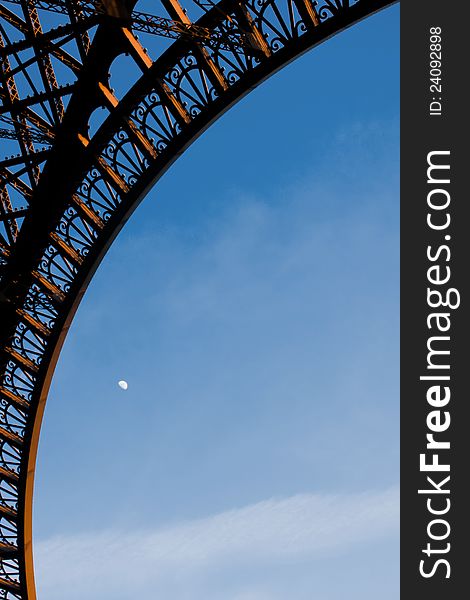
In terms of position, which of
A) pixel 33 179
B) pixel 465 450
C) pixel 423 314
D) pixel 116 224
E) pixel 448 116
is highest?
pixel 33 179

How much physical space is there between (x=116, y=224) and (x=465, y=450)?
11.1 m

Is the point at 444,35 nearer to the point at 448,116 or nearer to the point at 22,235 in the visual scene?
the point at 448,116

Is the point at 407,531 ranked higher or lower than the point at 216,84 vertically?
lower

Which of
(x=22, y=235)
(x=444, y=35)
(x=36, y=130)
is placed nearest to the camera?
(x=444, y=35)

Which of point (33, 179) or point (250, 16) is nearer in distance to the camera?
point (250, 16)

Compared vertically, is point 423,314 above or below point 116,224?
below

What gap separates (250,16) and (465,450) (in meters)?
9.93

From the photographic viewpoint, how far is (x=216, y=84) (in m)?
18.7

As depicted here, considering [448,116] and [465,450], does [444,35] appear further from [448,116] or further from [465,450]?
[465,450]

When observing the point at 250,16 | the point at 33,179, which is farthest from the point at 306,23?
the point at 33,179

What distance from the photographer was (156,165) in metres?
19.7

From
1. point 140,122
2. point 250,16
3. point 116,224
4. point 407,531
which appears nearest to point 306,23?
point 250,16

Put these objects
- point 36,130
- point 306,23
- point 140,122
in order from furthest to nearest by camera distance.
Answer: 1. point 36,130
2. point 140,122
3. point 306,23

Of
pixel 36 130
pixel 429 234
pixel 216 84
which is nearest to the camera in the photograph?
pixel 429 234
